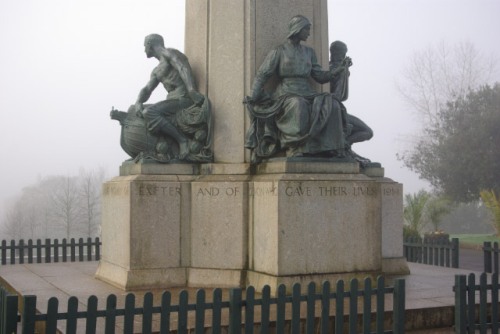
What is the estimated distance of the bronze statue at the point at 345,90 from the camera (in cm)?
888

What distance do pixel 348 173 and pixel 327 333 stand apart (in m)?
2.83

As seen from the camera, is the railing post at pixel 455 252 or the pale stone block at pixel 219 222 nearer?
the pale stone block at pixel 219 222

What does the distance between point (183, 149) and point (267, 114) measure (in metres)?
1.42

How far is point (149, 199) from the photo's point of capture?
26.5 feet

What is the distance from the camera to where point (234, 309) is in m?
5.23

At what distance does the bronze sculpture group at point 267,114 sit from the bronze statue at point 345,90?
2 centimetres

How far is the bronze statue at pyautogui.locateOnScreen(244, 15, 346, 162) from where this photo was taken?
25.8 feet

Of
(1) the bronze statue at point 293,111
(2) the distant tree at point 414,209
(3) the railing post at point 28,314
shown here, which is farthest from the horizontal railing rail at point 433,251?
(2) the distant tree at point 414,209

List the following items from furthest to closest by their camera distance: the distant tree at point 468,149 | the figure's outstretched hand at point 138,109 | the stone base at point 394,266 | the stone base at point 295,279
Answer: the distant tree at point 468,149
the stone base at point 394,266
the figure's outstretched hand at point 138,109
the stone base at point 295,279

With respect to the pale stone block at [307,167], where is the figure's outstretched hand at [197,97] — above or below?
above

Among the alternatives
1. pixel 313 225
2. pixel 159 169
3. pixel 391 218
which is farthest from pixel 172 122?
pixel 391 218

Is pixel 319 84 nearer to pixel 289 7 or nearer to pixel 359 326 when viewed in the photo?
pixel 289 7

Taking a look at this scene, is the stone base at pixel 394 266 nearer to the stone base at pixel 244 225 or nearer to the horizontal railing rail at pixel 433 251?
the stone base at pixel 244 225

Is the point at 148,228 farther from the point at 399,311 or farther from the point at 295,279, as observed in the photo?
the point at 399,311
